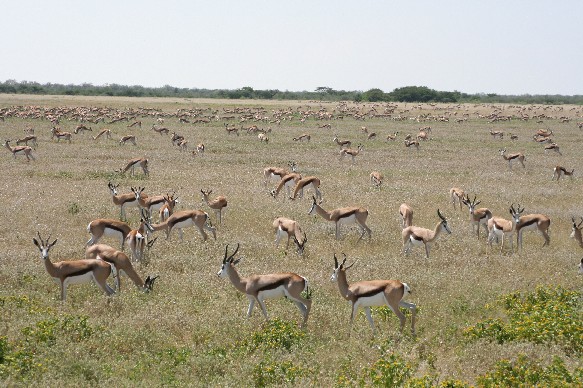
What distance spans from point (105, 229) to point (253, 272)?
412 cm

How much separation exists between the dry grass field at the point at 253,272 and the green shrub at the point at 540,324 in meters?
0.21

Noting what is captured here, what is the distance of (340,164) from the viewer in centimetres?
3008

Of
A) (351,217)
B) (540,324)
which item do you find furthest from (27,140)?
(540,324)

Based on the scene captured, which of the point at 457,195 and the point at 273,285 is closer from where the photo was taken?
the point at 273,285

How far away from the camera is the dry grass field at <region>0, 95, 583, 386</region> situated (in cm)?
808

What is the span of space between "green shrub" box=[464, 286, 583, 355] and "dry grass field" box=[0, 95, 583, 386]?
0.21m

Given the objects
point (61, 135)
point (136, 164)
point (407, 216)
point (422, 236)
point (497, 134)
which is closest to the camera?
point (422, 236)

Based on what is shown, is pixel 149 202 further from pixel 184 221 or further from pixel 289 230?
pixel 289 230

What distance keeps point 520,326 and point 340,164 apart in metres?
21.5

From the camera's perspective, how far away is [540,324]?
8.90 m

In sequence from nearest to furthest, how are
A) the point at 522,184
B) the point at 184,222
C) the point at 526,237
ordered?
the point at 184,222, the point at 526,237, the point at 522,184

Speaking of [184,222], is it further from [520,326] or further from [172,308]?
[520,326]

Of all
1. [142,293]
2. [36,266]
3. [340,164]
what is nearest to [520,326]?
[142,293]

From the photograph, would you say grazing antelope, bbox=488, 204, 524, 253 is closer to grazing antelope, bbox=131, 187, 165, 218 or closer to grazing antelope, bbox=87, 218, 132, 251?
grazing antelope, bbox=131, 187, 165, 218
